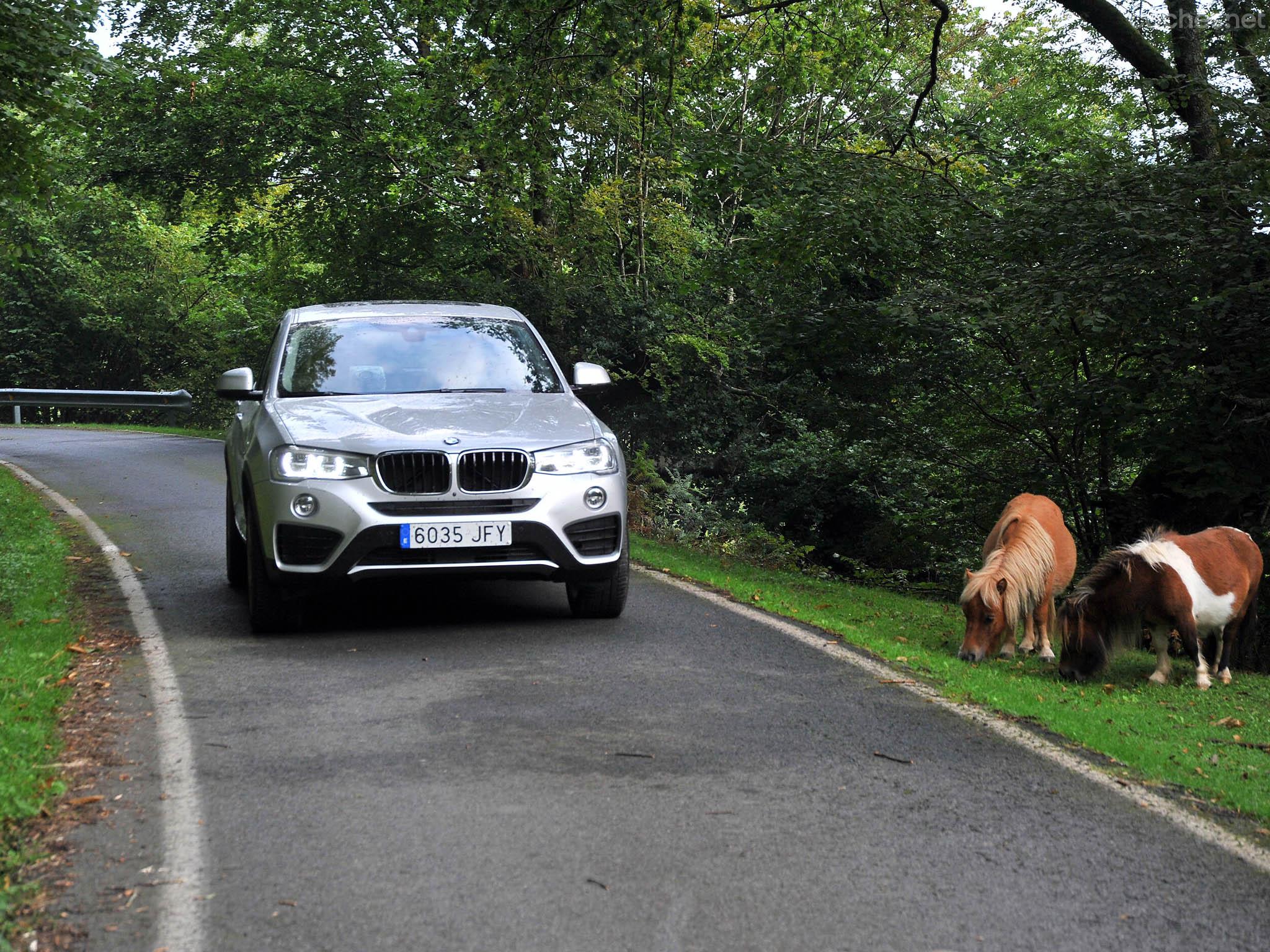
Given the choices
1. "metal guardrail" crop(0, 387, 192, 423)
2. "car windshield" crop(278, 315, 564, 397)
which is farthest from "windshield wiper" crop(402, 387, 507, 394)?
"metal guardrail" crop(0, 387, 192, 423)

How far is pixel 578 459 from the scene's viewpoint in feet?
26.5

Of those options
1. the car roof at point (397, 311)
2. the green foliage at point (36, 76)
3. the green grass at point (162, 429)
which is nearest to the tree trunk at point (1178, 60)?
the car roof at point (397, 311)

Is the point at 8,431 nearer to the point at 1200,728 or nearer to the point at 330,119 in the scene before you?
the point at 330,119

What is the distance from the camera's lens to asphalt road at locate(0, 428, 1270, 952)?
3879mm

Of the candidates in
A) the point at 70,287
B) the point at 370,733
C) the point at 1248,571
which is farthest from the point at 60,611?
the point at 70,287

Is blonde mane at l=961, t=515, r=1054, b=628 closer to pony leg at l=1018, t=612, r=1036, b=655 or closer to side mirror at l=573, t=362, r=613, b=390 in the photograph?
pony leg at l=1018, t=612, r=1036, b=655

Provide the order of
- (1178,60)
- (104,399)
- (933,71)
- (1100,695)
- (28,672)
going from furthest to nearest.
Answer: (104,399) < (933,71) < (1178,60) < (1100,695) < (28,672)

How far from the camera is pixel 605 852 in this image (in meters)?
4.46

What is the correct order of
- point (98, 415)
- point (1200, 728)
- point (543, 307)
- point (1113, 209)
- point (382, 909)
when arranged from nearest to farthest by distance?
point (382, 909) < point (1200, 728) < point (1113, 209) < point (543, 307) < point (98, 415)

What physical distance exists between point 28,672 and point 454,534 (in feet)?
7.58

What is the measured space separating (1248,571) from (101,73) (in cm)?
1142

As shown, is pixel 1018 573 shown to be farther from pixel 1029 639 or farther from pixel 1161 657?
pixel 1161 657

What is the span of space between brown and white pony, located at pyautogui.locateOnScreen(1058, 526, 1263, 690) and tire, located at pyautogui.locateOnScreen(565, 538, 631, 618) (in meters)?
2.68

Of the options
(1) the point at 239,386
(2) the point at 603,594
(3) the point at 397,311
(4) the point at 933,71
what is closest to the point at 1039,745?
(2) the point at 603,594
